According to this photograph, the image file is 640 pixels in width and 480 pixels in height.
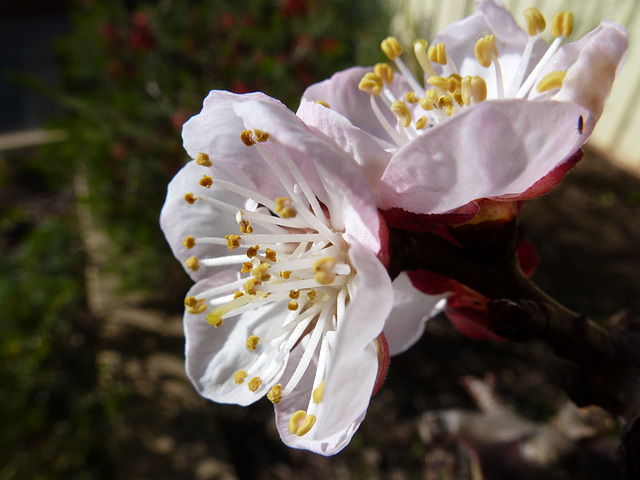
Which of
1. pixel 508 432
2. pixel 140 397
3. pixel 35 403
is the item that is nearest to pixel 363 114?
pixel 508 432

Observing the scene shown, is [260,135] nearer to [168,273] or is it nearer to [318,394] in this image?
[318,394]

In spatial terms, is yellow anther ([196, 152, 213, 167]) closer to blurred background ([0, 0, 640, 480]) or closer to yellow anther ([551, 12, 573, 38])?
yellow anther ([551, 12, 573, 38])

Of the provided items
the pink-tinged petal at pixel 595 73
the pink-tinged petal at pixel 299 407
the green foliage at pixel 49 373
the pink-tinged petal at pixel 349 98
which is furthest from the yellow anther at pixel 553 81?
the green foliage at pixel 49 373

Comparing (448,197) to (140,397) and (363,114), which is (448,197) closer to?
(363,114)

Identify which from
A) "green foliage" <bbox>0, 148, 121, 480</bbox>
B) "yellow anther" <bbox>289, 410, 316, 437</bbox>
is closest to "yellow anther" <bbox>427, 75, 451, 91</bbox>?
"yellow anther" <bbox>289, 410, 316, 437</bbox>

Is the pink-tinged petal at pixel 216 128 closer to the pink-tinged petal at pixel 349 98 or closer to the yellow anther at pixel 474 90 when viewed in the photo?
the pink-tinged petal at pixel 349 98

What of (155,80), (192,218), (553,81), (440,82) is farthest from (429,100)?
(155,80)
